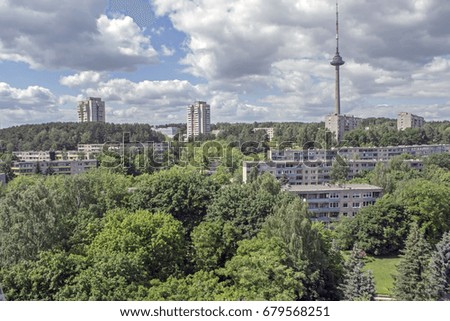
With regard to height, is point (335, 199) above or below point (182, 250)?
below

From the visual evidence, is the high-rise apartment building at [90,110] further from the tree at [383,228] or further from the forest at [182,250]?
the tree at [383,228]

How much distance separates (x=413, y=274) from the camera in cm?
1395

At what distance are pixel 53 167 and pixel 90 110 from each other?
41792 millimetres

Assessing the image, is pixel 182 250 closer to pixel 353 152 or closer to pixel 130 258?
pixel 130 258

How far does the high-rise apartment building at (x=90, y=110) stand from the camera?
91.1 meters

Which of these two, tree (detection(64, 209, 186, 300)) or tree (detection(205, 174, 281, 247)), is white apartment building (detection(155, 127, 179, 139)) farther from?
tree (detection(64, 209, 186, 300))

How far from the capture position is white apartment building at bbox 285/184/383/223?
90.8 ft

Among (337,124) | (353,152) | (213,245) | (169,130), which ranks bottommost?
(213,245)

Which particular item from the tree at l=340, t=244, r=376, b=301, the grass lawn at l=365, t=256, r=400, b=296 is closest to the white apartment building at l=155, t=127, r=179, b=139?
the grass lawn at l=365, t=256, r=400, b=296

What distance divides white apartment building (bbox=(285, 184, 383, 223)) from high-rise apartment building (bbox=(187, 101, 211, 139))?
73566 mm

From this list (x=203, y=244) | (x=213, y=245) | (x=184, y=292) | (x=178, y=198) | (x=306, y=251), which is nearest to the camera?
(x=184, y=292)

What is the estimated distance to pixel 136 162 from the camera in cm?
4572

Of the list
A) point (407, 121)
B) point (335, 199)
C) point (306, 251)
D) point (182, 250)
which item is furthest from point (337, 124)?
point (182, 250)

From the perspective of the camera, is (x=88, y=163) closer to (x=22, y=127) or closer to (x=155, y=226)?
(x=22, y=127)
